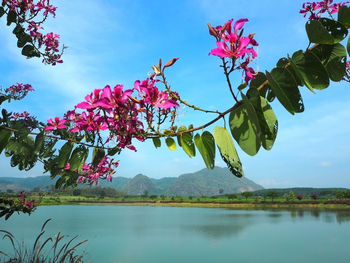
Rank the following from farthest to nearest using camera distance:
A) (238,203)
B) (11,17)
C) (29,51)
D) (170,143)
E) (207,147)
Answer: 1. (238,203)
2. (29,51)
3. (11,17)
4. (170,143)
5. (207,147)

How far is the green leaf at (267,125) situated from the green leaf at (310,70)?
10 cm

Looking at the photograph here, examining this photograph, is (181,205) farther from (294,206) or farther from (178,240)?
(178,240)

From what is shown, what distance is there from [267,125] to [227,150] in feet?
0.39

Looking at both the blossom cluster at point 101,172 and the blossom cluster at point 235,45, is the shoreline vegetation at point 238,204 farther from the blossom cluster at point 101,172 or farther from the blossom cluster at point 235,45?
the blossom cluster at point 235,45

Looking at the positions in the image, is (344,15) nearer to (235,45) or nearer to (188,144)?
(235,45)

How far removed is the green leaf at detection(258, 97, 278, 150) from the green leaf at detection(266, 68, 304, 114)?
0.12 feet

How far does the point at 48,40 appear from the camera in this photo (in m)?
2.90

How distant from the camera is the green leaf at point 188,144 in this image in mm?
908

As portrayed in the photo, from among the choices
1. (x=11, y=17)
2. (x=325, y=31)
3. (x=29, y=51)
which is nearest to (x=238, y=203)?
(x=29, y=51)

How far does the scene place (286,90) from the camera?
65cm

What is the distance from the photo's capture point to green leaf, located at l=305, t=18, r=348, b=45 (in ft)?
2.02

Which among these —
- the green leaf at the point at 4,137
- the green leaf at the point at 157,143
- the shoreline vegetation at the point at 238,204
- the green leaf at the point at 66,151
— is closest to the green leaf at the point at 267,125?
the green leaf at the point at 157,143

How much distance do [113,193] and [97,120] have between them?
296 feet

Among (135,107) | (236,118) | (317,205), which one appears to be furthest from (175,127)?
(317,205)
